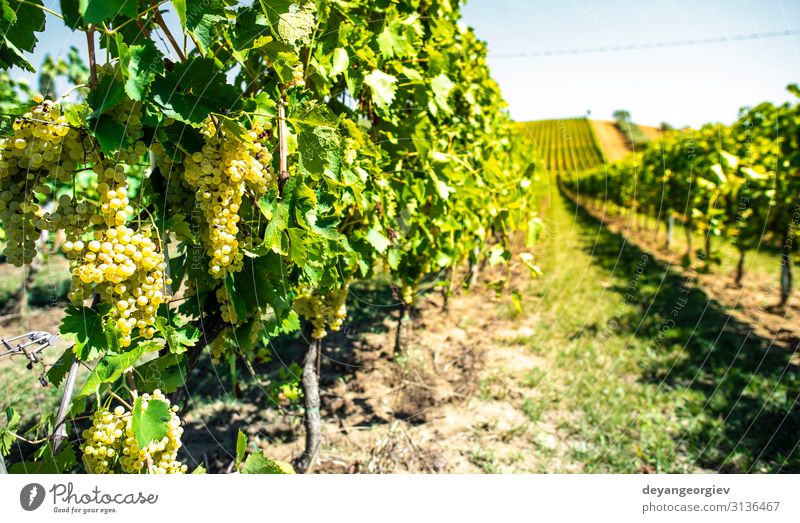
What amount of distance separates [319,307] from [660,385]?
294 centimetres

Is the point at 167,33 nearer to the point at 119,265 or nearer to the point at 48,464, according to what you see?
the point at 119,265

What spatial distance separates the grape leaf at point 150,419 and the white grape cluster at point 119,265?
0.61ft

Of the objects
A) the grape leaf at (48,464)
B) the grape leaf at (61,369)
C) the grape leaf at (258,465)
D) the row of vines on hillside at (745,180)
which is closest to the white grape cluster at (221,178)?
the grape leaf at (61,369)

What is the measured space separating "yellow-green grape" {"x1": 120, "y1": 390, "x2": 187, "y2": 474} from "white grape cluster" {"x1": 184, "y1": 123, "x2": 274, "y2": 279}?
1.59 feet

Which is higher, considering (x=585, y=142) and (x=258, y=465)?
(x=585, y=142)

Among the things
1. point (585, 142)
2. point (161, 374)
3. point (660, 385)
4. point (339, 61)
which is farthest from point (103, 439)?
point (585, 142)

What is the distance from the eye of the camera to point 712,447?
3.82 metres

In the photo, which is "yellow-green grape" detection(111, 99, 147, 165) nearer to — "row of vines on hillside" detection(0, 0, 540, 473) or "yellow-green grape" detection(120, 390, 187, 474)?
"row of vines on hillside" detection(0, 0, 540, 473)

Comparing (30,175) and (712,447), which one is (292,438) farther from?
(712,447)

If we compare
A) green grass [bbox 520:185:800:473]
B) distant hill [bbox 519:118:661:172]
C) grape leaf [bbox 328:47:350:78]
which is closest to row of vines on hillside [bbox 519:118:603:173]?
distant hill [bbox 519:118:661:172]

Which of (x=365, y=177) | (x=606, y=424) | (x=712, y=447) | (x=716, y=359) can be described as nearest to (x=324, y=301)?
(x=365, y=177)

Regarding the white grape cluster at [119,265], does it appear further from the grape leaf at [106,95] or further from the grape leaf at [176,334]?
the grape leaf at [106,95]

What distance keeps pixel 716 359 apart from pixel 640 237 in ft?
36.7

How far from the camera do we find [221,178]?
1498mm
